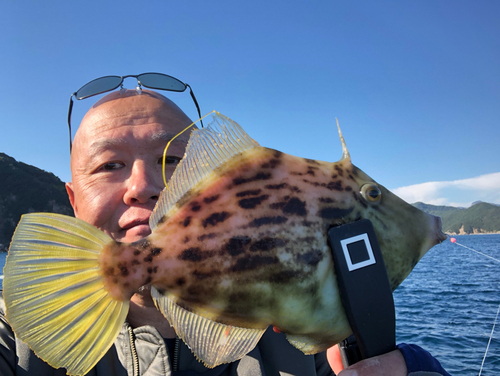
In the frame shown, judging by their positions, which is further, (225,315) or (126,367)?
(126,367)

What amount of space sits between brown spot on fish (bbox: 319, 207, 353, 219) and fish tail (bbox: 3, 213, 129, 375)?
3.07 feet

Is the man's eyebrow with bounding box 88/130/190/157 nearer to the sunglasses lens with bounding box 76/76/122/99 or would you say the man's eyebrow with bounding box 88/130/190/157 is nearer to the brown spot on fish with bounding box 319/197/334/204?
the sunglasses lens with bounding box 76/76/122/99

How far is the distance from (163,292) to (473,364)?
15.1 metres

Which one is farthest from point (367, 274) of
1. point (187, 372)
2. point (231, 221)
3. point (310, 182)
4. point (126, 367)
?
point (126, 367)

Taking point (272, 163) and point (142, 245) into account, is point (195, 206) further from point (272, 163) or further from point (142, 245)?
point (272, 163)

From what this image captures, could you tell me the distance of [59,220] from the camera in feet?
4.04

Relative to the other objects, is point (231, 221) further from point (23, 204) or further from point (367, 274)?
point (23, 204)

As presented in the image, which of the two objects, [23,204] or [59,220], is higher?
[23,204]

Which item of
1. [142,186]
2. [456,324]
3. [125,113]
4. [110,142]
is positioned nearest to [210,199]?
[142,186]

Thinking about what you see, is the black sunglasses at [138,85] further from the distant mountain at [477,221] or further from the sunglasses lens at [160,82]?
the distant mountain at [477,221]

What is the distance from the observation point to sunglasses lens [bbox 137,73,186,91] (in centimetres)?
340

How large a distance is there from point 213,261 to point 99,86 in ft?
9.21

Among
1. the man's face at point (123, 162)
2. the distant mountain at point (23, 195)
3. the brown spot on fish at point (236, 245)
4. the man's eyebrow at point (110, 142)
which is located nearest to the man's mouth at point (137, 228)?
the man's face at point (123, 162)

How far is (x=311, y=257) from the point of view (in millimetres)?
1311
